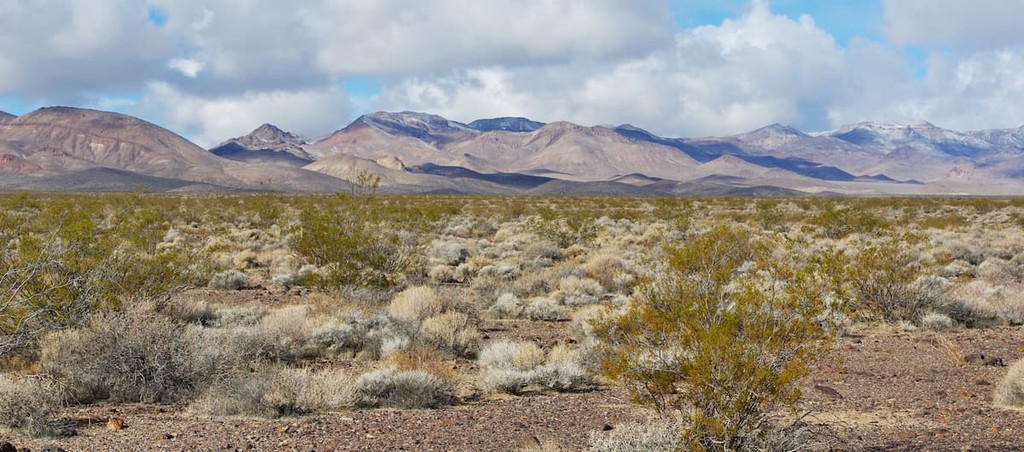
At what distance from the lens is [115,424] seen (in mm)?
7566

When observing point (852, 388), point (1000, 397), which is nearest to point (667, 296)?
point (852, 388)

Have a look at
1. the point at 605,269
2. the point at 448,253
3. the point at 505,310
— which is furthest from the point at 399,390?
the point at 448,253

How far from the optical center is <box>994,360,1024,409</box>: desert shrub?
852 centimetres

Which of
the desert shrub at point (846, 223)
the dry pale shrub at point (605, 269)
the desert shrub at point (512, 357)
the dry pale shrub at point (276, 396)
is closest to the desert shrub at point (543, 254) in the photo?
the dry pale shrub at point (605, 269)

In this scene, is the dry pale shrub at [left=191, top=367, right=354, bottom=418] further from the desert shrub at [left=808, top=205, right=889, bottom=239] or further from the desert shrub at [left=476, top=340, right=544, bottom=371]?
the desert shrub at [left=808, top=205, right=889, bottom=239]

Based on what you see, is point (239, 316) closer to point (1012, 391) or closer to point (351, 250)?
point (351, 250)

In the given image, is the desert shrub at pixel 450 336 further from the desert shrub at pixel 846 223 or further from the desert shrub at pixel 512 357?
the desert shrub at pixel 846 223

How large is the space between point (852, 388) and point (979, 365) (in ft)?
8.24

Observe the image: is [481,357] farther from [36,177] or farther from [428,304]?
[36,177]

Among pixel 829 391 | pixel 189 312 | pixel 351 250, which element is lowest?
pixel 829 391

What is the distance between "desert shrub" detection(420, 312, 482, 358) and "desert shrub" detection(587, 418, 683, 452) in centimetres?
564

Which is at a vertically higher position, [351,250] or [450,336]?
[351,250]

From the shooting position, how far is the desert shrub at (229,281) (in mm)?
18734

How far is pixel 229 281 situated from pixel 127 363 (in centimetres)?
1022
